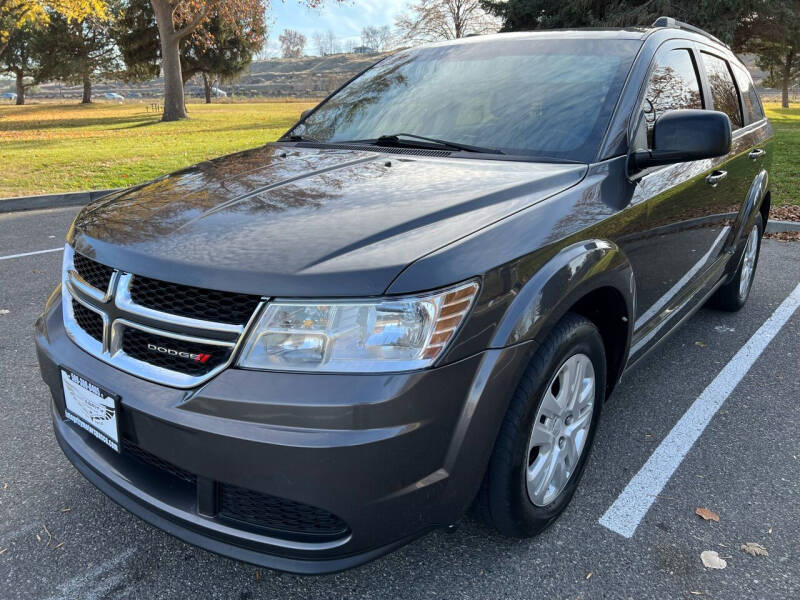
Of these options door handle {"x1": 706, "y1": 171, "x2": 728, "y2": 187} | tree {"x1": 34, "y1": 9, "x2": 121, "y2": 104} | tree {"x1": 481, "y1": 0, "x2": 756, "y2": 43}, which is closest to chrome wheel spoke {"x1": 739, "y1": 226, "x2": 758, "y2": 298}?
door handle {"x1": 706, "y1": 171, "x2": 728, "y2": 187}

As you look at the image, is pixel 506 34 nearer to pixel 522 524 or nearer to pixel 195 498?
pixel 522 524

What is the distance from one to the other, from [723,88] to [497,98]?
1.72 meters

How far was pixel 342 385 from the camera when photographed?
1568 millimetres

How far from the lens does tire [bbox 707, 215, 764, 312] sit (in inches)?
170

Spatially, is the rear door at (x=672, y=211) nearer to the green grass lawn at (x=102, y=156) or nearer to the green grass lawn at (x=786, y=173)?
the green grass lawn at (x=786, y=173)

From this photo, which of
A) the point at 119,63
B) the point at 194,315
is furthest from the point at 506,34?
the point at 119,63

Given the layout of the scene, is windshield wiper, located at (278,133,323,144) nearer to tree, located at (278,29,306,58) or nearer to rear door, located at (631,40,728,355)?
rear door, located at (631,40,728,355)

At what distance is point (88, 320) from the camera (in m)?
2.00

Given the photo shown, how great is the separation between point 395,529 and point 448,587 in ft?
1.51

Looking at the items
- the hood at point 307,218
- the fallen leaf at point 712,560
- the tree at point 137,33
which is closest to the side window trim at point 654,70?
the hood at point 307,218

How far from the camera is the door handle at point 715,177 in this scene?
3.15 meters

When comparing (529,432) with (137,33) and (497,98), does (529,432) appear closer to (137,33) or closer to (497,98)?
(497,98)

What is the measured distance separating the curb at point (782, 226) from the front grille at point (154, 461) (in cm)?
712

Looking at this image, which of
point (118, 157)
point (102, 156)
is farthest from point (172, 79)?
point (118, 157)
